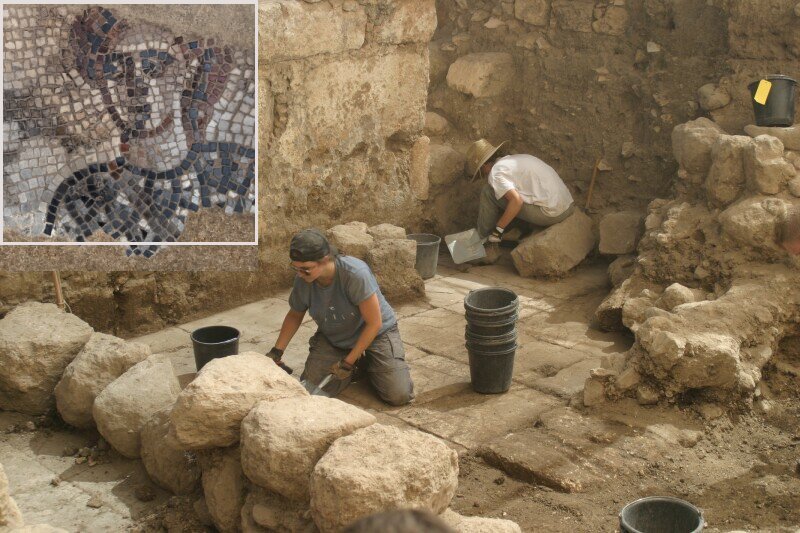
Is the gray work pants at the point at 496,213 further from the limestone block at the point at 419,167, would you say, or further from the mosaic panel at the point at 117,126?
the mosaic panel at the point at 117,126

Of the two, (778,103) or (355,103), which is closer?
(778,103)

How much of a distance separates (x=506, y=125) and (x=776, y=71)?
3.12 m

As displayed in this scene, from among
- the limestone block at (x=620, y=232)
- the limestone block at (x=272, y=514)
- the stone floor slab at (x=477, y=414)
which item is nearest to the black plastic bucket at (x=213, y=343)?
the stone floor slab at (x=477, y=414)

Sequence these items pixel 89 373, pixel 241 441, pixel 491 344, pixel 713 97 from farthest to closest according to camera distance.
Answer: pixel 713 97 → pixel 491 344 → pixel 89 373 → pixel 241 441

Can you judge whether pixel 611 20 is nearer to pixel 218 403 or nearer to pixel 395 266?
pixel 395 266

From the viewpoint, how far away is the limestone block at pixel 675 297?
7.50 meters

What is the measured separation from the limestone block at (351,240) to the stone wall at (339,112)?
461 mm

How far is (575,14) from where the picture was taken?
10.6 m

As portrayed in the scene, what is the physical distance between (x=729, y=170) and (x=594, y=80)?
294 cm

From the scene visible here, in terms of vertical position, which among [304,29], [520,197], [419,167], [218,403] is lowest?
[218,403]

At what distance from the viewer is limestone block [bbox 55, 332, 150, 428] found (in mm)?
6191

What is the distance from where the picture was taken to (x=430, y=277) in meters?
9.56

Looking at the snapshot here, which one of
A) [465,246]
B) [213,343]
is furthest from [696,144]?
[213,343]

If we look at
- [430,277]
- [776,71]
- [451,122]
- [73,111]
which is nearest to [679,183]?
[776,71]
